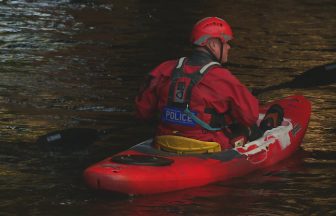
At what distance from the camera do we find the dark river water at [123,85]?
8078 mm

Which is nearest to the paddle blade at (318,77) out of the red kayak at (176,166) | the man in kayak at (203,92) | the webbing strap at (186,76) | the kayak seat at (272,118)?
the kayak seat at (272,118)

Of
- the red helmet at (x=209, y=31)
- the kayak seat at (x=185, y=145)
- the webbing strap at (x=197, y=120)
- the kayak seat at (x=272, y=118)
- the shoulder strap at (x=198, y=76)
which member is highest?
the red helmet at (x=209, y=31)

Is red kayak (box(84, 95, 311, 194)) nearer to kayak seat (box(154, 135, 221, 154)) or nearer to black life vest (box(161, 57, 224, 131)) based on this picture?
kayak seat (box(154, 135, 221, 154))

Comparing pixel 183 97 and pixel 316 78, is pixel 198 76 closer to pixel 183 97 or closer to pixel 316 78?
pixel 183 97

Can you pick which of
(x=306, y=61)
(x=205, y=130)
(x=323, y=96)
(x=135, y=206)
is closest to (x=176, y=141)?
(x=205, y=130)

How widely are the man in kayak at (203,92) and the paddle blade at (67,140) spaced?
96cm

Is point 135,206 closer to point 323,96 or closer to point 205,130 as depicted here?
point 205,130

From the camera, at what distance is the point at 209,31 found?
841 cm

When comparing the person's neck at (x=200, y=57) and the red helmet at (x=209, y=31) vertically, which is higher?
the red helmet at (x=209, y=31)

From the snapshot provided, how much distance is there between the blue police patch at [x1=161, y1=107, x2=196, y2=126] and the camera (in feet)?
27.5

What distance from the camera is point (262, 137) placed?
9.33 metres

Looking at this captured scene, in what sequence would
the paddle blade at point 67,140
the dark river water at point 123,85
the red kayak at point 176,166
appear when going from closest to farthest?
the red kayak at point 176,166, the dark river water at point 123,85, the paddle blade at point 67,140

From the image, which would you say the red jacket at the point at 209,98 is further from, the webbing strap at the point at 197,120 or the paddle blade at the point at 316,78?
the paddle blade at the point at 316,78

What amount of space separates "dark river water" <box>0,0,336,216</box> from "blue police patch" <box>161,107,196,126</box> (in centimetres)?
59
